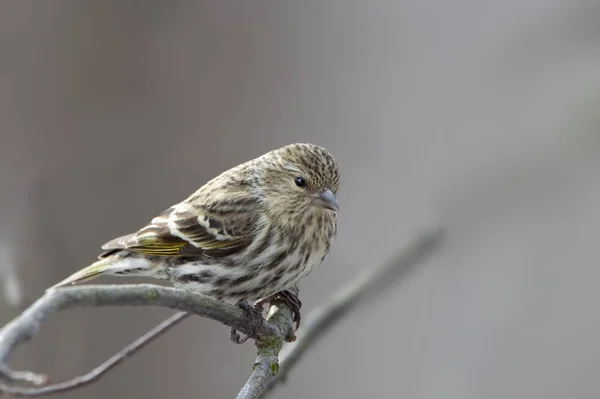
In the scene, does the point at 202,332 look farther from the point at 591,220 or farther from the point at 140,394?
the point at 591,220

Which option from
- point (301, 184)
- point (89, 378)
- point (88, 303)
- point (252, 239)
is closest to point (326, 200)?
point (301, 184)

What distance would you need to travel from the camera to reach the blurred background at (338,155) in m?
4.65

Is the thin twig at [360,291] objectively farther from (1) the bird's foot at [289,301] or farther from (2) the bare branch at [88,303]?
(2) the bare branch at [88,303]

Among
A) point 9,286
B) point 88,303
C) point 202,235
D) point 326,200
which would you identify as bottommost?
point 9,286

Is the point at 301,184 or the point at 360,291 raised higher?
the point at 301,184

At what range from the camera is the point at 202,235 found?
3410 mm

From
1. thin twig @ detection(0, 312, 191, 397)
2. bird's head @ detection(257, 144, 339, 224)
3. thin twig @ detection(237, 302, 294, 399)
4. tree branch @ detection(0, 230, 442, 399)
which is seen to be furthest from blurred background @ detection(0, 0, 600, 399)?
thin twig @ detection(0, 312, 191, 397)

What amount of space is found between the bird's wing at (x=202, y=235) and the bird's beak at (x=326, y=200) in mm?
293

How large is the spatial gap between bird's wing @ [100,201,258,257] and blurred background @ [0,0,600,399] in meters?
1.02

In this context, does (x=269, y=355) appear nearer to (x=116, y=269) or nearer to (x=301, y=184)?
(x=301, y=184)

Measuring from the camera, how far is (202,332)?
19.4 feet

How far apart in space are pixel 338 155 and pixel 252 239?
2802 mm

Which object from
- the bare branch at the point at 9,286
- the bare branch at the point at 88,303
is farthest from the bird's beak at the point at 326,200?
the bare branch at the point at 9,286

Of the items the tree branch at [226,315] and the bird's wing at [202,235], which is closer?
the tree branch at [226,315]
